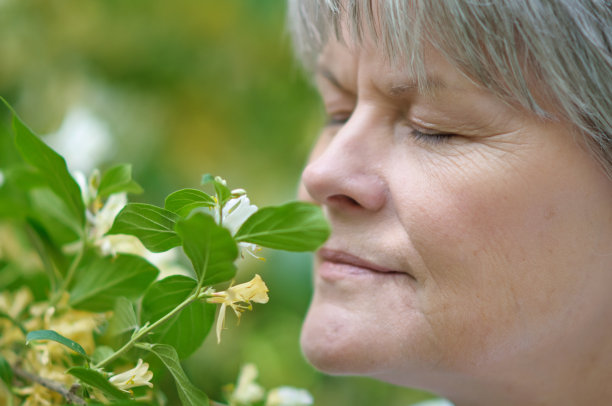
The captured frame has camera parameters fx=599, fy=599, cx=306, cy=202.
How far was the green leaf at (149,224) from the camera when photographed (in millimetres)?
374

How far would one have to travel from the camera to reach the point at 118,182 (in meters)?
0.50

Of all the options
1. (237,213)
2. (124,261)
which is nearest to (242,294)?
(237,213)

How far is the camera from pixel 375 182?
0.51 meters

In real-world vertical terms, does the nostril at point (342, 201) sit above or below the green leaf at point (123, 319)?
above

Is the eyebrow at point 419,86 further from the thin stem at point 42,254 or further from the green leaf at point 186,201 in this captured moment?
the thin stem at point 42,254

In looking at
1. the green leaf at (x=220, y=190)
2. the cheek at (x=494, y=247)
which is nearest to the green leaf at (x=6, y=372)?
the green leaf at (x=220, y=190)

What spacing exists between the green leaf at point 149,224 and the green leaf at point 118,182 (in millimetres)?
113

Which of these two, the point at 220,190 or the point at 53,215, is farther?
the point at 53,215

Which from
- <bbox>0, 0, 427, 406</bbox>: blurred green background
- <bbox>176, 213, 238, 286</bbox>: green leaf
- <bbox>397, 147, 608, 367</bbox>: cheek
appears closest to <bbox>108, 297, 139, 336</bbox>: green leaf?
<bbox>176, 213, 238, 286</bbox>: green leaf

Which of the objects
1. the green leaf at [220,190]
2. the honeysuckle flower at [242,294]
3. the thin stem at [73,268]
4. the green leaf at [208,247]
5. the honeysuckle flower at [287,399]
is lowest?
the honeysuckle flower at [287,399]

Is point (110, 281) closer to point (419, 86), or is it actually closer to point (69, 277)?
point (69, 277)

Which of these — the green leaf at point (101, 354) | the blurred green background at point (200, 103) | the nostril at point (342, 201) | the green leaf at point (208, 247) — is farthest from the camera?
the blurred green background at point (200, 103)

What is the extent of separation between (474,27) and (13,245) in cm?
57

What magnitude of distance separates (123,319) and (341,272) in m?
0.19
